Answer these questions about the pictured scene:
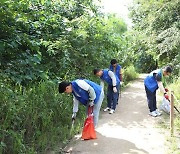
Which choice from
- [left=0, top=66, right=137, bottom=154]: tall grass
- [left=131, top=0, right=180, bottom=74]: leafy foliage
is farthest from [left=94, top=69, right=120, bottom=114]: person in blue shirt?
[left=131, top=0, right=180, bottom=74]: leafy foliage

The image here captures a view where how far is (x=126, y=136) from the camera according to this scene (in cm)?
587

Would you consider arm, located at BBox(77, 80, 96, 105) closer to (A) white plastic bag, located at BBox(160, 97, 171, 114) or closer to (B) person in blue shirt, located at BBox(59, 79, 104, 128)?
(B) person in blue shirt, located at BBox(59, 79, 104, 128)

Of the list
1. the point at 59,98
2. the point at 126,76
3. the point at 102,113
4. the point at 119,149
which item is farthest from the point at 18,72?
the point at 126,76

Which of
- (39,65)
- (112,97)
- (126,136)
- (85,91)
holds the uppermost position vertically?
(39,65)

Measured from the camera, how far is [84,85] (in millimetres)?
5234

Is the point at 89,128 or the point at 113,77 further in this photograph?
the point at 113,77

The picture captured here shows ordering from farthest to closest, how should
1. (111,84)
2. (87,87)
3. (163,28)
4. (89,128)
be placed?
(163,28) → (111,84) → (89,128) → (87,87)

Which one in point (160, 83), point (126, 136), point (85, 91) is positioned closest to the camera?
point (85, 91)

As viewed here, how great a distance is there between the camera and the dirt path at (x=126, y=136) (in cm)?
514

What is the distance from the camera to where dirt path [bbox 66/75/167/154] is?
5.14 metres

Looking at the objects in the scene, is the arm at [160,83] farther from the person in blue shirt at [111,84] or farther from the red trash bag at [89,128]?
the red trash bag at [89,128]

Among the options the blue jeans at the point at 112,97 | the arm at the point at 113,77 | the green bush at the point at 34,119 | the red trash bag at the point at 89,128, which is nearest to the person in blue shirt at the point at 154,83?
the arm at the point at 113,77

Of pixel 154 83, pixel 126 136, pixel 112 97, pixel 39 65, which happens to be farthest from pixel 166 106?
pixel 39 65

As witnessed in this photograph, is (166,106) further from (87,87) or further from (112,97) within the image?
(87,87)
